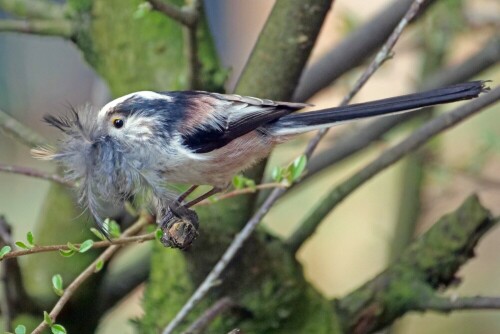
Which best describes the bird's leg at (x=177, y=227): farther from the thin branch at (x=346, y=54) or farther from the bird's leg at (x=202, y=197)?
the thin branch at (x=346, y=54)

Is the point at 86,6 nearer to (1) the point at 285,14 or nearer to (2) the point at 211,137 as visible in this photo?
(1) the point at 285,14

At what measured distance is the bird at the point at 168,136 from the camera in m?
1.43

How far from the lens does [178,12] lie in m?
1.67

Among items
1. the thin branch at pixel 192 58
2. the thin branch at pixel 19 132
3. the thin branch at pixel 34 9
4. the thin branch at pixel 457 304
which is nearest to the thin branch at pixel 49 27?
the thin branch at pixel 34 9

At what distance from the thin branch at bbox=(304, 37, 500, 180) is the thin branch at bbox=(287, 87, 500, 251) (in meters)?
0.30

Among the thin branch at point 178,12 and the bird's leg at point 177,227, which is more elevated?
the thin branch at point 178,12

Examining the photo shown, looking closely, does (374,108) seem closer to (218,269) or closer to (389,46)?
(389,46)

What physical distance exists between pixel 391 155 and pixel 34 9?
105 centimetres

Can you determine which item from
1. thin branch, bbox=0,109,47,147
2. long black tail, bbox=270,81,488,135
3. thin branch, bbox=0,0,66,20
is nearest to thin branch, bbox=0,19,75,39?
thin branch, bbox=0,0,66,20

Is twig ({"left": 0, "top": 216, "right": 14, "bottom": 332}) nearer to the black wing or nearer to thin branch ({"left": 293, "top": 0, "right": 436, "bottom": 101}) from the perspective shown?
the black wing

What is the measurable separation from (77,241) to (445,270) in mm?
973

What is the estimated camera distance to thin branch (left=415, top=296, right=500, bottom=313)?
177 centimetres

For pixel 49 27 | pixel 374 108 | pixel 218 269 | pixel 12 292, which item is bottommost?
pixel 12 292

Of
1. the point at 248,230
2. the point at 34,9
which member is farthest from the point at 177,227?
the point at 34,9
